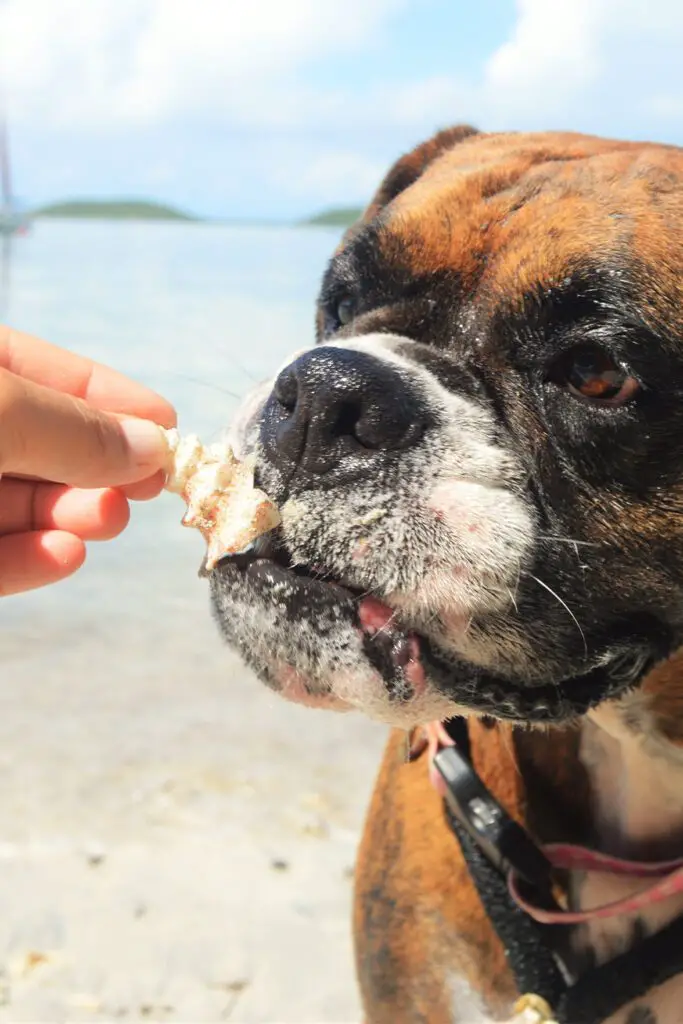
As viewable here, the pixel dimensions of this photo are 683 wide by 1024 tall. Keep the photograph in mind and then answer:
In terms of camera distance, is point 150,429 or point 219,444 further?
point 219,444

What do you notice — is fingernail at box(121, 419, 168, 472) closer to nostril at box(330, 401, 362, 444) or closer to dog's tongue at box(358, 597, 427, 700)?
nostril at box(330, 401, 362, 444)

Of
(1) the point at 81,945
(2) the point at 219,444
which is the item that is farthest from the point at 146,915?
(2) the point at 219,444

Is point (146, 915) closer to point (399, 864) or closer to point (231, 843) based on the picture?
point (231, 843)

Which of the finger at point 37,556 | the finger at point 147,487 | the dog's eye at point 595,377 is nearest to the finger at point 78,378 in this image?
the finger at point 147,487

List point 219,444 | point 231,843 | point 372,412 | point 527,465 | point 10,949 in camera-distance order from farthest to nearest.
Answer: point 231,843, point 10,949, point 219,444, point 527,465, point 372,412

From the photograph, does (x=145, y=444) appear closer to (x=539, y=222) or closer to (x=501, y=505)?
(x=501, y=505)

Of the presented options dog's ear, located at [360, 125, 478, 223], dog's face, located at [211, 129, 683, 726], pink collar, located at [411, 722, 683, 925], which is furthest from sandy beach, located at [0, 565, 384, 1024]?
dog's ear, located at [360, 125, 478, 223]

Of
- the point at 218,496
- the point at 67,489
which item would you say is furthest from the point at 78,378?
the point at 218,496
